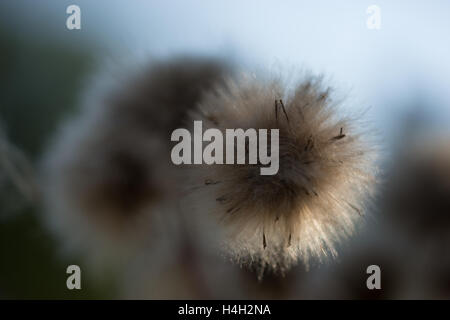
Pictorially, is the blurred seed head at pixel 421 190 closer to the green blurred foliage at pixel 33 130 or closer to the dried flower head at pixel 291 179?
the dried flower head at pixel 291 179

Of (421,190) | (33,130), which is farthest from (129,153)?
(33,130)

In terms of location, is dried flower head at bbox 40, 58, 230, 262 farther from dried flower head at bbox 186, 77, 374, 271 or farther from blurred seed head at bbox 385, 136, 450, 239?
blurred seed head at bbox 385, 136, 450, 239

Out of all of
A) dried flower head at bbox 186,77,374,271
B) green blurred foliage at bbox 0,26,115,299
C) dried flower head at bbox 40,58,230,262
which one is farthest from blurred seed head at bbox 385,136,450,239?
green blurred foliage at bbox 0,26,115,299

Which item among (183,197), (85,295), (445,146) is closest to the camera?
(183,197)

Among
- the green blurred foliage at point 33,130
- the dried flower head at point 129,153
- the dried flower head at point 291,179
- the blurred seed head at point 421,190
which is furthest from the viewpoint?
the green blurred foliage at point 33,130

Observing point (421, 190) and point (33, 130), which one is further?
point (33, 130)

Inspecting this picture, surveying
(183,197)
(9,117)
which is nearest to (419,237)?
(183,197)

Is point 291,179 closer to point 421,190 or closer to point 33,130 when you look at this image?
point 421,190

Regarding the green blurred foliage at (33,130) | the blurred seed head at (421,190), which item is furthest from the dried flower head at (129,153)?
the blurred seed head at (421,190)
